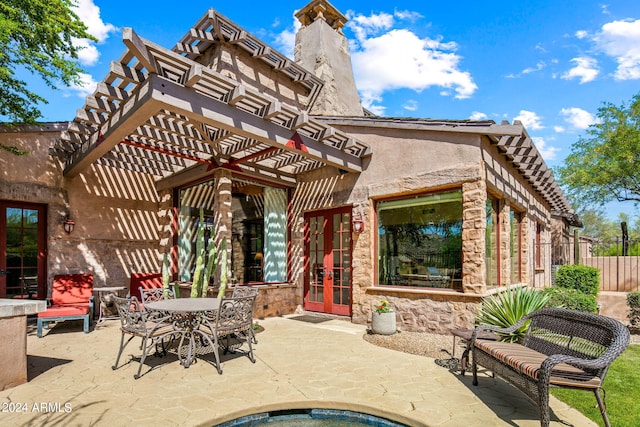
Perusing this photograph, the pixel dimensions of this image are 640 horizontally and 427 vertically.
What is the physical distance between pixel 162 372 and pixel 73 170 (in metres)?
5.43

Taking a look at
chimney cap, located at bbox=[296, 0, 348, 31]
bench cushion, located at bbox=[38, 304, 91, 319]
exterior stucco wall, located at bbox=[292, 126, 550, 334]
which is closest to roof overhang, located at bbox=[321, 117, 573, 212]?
exterior stucco wall, located at bbox=[292, 126, 550, 334]

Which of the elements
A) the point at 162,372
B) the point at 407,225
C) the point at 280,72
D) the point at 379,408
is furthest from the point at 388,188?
the point at 280,72

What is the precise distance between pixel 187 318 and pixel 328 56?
10.1 meters

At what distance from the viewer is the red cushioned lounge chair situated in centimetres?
622

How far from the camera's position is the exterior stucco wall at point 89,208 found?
24.1 feet

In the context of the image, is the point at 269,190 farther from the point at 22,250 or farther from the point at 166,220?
the point at 22,250

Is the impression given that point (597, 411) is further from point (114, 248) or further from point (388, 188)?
point (114, 248)

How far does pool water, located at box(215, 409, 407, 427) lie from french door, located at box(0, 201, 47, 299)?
6.96 meters

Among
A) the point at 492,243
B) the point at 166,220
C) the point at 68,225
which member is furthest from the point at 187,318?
the point at 492,243

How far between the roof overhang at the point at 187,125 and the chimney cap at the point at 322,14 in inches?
215

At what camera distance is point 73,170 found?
7441 mm

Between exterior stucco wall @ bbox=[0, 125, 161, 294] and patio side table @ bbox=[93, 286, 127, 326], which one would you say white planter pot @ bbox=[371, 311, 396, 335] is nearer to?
patio side table @ bbox=[93, 286, 127, 326]

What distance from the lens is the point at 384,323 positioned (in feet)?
20.0

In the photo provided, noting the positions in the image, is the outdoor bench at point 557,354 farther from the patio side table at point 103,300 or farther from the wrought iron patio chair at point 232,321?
the patio side table at point 103,300
